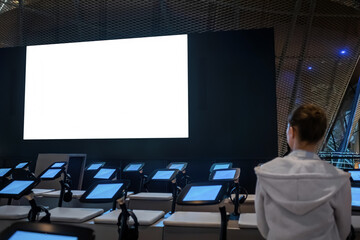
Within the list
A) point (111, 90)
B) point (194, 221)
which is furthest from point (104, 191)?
point (111, 90)

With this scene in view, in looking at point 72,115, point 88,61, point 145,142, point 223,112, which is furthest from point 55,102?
point 223,112

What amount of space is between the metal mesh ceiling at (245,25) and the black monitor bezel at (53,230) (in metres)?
7.03

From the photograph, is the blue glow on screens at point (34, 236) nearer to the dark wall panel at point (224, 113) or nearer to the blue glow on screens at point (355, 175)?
the blue glow on screens at point (355, 175)

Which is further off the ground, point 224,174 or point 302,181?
point 302,181

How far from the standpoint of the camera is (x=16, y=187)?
256 cm

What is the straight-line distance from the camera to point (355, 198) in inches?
82.0

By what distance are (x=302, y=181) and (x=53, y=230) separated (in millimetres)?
1034

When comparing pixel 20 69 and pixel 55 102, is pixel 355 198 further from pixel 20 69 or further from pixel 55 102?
pixel 20 69

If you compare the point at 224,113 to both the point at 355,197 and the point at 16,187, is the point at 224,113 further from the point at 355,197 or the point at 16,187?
the point at 16,187

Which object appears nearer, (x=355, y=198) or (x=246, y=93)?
(x=355, y=198)

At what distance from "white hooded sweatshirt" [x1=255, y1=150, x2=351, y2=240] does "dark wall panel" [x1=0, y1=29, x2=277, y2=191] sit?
13.3ft

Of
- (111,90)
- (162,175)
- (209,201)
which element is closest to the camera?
(209,201)

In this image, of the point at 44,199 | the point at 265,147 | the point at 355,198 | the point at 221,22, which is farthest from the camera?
the point at 221,22

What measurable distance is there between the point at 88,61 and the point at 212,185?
474 cm
